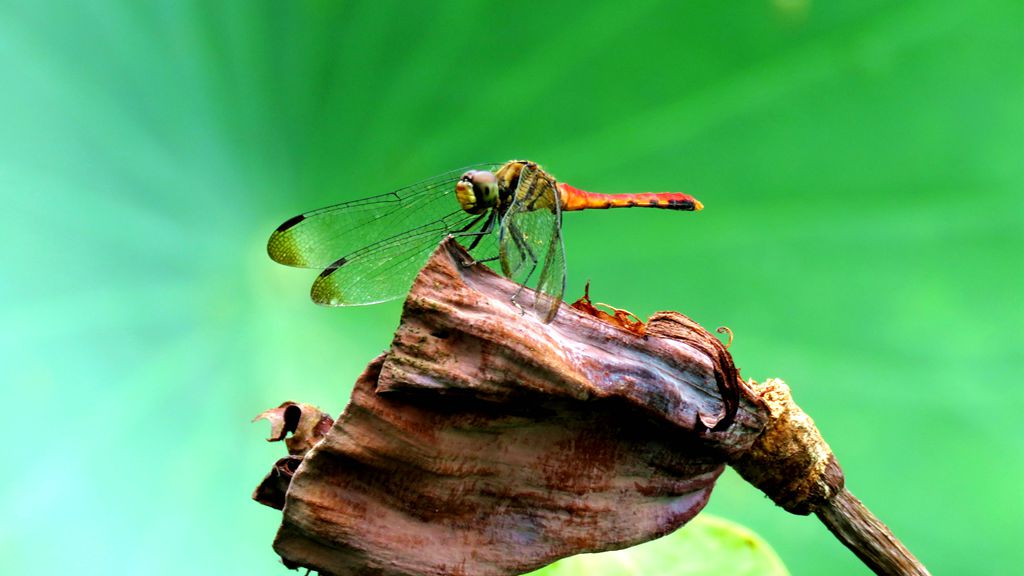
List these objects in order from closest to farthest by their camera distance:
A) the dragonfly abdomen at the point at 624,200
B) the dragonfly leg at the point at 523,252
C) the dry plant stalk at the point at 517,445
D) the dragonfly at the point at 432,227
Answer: the dry plant stalk at the point at 517,445 < the dragonfly leg at the point at 523,252 < the dragonfly at the point at 432,227 < the dragonfly abdomen at the point at 624,200

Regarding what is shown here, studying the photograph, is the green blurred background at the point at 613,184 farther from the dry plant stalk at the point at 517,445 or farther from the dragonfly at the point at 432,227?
the dry plant stalk at the point at 517,445

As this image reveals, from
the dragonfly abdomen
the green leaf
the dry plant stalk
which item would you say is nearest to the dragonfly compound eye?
the dragonfly abdomen

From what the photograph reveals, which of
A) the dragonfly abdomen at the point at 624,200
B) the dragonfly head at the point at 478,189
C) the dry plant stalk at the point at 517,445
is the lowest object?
the dry plant stalk at the point at 517,445

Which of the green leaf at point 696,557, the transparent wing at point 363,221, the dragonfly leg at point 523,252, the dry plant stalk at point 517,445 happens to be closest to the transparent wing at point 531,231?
the dragonfly leg at point 523,252

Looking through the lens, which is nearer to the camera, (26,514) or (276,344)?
(26,514)

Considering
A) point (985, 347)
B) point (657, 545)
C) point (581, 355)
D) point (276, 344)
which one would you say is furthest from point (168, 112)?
point (985, 347)

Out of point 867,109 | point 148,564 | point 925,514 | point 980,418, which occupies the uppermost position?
point 867,109

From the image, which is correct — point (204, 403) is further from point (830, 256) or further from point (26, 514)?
point (830, 256)
